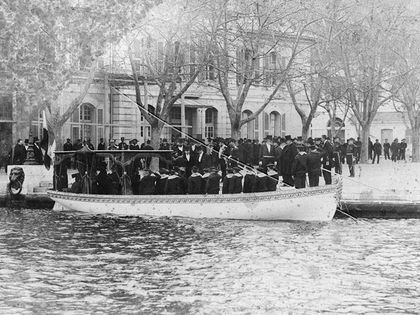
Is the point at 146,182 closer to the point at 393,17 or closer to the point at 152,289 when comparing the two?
the point at 152,289

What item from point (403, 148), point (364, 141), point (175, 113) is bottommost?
point (403, 148)

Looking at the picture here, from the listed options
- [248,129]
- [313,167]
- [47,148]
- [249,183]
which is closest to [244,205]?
[249,183]

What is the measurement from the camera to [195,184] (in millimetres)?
27047

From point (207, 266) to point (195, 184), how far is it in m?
8.86

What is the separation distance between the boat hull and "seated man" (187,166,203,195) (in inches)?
23.6

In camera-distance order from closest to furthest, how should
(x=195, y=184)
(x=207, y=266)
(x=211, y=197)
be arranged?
1. (x=207, y=266)
2. (x=211, y=197)
3. (x=195, y=184)

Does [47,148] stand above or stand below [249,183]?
above

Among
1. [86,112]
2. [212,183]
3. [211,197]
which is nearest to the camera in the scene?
[211,197]

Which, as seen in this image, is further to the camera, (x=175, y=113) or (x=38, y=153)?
(x=175, y=113)

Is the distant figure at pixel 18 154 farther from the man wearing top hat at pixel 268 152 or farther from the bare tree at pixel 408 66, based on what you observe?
the bare tree at pixel 408 66

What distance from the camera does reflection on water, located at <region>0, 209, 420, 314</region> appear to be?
1477 cm

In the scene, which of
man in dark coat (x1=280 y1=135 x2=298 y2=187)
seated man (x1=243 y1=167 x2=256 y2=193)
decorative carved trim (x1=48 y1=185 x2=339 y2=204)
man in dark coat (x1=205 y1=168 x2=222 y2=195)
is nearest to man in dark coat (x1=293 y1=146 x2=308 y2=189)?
man in dark coat (x1=280 y1=135 x2=298 y2=187)

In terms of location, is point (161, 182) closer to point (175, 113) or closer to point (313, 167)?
point (313, 167)

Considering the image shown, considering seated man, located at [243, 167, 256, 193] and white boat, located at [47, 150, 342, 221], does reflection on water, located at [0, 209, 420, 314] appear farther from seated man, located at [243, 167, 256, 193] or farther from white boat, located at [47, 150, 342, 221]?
seated man, located at [243, 167, 256, 193]
